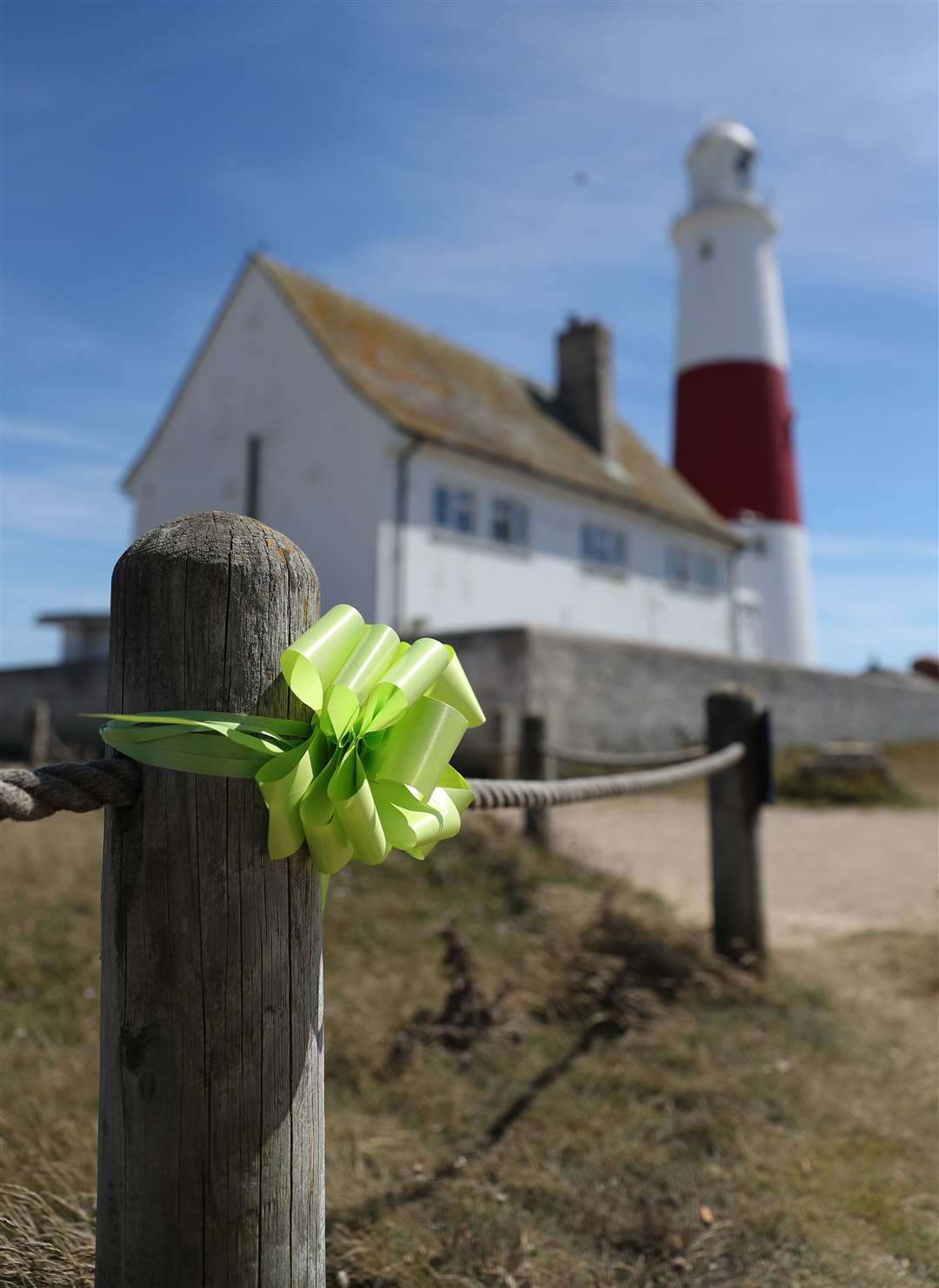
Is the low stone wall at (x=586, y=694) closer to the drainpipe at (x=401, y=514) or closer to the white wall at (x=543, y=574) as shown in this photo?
the drainpipe at (x=401, y=514)

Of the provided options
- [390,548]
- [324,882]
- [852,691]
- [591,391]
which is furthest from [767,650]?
[324,882]

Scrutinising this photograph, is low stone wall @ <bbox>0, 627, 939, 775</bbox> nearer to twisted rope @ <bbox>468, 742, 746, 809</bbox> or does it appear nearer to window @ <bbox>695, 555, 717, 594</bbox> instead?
window @ <bbox>695, 555, 717, 594</bbox>

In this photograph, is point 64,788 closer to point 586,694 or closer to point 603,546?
point 586,694

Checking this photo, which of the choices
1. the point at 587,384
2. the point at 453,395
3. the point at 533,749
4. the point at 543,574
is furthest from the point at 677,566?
the point at 533,749

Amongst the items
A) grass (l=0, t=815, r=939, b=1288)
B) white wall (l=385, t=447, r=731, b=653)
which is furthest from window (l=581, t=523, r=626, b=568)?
grass (l=0, t=815, r=939, b=1288)

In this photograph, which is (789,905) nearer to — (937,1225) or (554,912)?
(554,912)

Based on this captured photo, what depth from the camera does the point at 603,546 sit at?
2012cm

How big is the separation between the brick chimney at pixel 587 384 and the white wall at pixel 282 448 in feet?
21.3

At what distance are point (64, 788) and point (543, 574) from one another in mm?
17461

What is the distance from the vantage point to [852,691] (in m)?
19.5

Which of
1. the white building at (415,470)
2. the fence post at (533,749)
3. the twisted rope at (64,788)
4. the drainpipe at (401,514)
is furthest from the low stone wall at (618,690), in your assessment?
the twisted rope at (64,788)

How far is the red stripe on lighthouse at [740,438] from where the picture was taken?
2547 centimetres

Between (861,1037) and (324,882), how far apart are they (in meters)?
3.10

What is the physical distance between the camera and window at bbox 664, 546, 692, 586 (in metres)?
22.0
